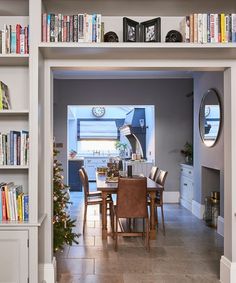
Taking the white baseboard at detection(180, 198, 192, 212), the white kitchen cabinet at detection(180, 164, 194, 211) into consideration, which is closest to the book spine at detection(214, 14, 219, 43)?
the white kitchen cabinet at detection(180, 164, 194, 211)

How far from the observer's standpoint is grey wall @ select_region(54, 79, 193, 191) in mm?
8094

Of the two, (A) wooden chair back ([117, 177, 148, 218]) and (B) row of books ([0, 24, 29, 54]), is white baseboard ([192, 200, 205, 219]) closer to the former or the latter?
(A) wooden chair back ([117, 177, 148, 218])

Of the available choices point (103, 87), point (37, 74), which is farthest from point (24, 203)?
point (103, 87)

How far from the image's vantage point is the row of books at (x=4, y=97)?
9.43 ft

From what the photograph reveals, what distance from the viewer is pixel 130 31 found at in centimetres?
293

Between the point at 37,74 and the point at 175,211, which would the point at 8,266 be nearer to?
the point at 37,74

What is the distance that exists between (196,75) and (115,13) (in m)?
3.76

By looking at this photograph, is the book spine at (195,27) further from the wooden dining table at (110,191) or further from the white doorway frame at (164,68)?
the wooden dining table at (110,191)

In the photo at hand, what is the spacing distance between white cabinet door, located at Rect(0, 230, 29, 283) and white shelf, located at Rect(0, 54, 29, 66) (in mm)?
1444

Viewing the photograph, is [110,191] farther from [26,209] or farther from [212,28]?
[212,28]

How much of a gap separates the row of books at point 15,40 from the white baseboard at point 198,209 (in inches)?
182

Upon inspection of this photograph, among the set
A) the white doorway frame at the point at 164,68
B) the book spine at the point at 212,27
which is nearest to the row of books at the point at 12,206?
the white doorway frame at the point at 164,68

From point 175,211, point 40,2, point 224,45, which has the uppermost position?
point 40,2

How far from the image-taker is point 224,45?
2801 mm
